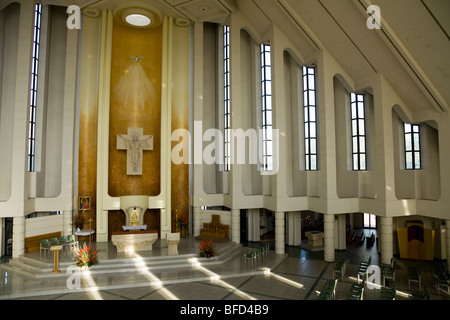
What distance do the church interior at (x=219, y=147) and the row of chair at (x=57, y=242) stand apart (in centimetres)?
11

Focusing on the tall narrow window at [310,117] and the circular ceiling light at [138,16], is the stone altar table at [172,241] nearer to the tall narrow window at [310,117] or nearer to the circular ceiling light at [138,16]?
the tall narrow window at [310,117]

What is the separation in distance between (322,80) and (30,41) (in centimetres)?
1266

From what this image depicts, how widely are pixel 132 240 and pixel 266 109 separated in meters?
9.27

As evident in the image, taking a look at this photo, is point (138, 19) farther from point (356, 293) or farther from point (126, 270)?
point (356, 293)

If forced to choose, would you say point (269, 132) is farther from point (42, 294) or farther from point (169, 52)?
point (42, 294)

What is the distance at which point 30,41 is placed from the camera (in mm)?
13273

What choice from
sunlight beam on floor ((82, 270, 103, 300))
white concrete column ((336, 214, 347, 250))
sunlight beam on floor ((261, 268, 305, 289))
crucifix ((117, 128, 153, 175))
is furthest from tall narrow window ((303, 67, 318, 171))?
sunlight beam on floor ((82, 270, 103, 300))

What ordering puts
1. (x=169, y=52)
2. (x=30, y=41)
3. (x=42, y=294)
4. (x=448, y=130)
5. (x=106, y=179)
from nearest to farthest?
(x=42, y=294), (x=448, y=130), (x=30, y=41), (x=106, y=179), (x=169, y=52)

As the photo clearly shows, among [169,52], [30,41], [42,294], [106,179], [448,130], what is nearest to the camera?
[42,294]

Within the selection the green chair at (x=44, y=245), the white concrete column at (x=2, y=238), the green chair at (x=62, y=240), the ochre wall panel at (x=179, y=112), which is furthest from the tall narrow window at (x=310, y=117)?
the white concrete column at (x=2, y=238)

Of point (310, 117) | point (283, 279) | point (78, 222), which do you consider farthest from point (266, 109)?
point (78, 222)

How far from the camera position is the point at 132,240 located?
12.8 meters

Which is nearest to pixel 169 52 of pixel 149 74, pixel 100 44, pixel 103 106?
pixel 149 74

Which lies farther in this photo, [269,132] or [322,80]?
[269,132]
